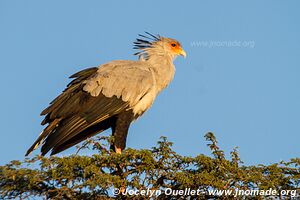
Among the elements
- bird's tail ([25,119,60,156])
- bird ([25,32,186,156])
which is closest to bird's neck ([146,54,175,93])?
bird ([25,32,186,156])

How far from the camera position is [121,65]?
28.2 ft

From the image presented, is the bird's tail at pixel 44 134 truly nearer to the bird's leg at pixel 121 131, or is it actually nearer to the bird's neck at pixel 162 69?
the bird's leg at pixel 121 131

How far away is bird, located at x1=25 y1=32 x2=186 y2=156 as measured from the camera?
7703mm

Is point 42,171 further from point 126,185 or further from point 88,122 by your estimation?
point 88,122

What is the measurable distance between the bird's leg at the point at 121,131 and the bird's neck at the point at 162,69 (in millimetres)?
833

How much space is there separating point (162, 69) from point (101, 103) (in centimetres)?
145

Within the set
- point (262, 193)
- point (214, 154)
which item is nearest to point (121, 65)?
point (214, 154)

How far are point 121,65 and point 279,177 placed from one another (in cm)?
346

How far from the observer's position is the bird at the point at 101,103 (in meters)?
7.70

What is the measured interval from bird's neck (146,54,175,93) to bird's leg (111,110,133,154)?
833 mm

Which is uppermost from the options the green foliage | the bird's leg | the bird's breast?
the bird's breast

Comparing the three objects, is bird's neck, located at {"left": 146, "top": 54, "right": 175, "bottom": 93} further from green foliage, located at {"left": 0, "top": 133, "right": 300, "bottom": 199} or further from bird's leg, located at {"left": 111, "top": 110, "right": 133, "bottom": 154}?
green foliage, located at {"left": 0, "top": 133, "right": 300, "bottom": 199}

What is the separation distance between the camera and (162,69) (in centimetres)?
914

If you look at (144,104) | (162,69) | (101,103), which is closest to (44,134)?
(101,103)
